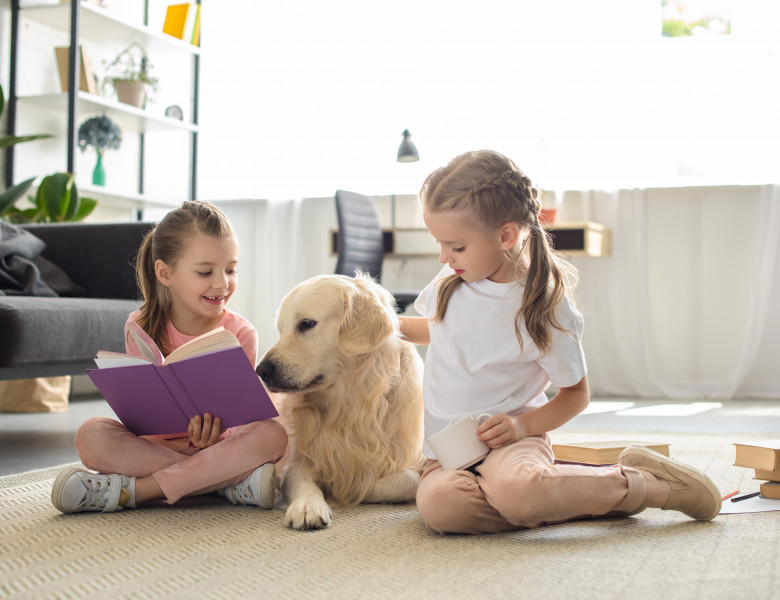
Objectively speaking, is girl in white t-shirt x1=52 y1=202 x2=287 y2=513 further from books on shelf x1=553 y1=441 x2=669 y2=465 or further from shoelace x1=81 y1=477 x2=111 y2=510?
books on shelf x1=553 y1=441 x2=669 y2=465

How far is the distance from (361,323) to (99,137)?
316cm

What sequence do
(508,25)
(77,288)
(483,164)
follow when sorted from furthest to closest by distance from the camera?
(508,25), (77,288), (483,164)

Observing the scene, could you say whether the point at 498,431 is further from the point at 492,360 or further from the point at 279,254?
the point at 279,254

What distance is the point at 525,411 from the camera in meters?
1.48

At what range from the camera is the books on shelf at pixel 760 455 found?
1562 mm

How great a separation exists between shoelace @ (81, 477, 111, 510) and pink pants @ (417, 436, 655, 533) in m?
0.62

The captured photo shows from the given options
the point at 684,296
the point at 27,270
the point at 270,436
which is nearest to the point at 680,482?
the point at 270,436

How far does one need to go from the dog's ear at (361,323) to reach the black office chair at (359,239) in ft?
6.54

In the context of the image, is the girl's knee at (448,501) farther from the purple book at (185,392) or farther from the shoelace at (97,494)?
the shoelace at (97,494)

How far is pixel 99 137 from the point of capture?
4250mm

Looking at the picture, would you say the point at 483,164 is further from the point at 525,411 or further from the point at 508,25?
the point at 508,25

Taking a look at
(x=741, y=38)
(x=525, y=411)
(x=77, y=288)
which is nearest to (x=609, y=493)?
(x=525, y=411)

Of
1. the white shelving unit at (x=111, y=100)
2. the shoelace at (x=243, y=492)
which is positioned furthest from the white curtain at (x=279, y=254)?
the shoelace at (x=243, y=492)

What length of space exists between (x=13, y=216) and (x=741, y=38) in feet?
12.7
